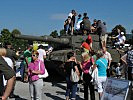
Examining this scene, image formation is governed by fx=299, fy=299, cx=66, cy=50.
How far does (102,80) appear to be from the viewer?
24.8 feet

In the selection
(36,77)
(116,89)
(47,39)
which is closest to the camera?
(116,89)

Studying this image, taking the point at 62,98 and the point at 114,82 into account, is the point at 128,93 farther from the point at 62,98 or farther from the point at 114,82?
the point at 62,98

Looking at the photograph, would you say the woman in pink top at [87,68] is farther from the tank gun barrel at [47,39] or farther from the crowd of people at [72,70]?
the tank gun barrel at [47,39]

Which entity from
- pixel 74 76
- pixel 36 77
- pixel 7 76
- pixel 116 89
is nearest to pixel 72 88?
pixel 74 76

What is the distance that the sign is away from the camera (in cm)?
499

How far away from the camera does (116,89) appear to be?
5215 millimetres

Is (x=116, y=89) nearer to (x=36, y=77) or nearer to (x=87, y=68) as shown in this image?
(x=36, y=77)

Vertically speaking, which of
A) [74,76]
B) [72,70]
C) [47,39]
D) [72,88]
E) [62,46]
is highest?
[47,39]

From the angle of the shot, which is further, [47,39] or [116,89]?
[47,39]

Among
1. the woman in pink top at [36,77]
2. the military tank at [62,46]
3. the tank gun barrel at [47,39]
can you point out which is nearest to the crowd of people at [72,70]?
the woman in pink top at [36,77]

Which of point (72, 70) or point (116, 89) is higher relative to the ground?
point (72, 70)

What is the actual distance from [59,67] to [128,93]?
739cm

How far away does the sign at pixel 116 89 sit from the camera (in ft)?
16.4

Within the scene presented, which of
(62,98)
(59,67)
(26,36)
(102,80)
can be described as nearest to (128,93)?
(102,80)
